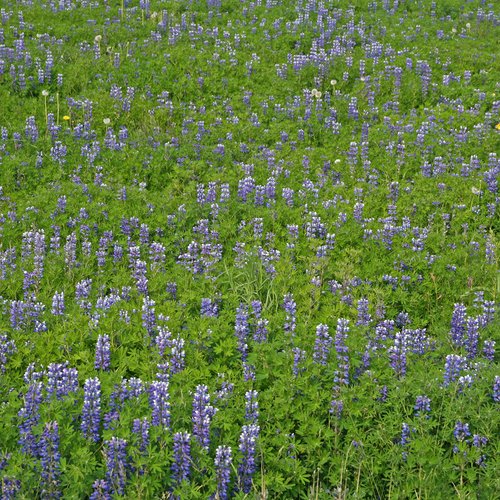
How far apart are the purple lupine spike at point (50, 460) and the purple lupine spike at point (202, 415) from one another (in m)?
0.73

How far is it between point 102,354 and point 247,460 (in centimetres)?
127

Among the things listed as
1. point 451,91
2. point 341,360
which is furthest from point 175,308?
point 451,91

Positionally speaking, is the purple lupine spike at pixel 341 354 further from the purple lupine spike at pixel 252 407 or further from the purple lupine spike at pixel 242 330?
the purple lupine spike at pixel 242 330

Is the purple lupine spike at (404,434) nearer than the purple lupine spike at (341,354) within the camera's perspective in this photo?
Yes

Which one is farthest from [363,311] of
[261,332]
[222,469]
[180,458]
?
[180,458]

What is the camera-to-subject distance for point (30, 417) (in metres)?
4.12

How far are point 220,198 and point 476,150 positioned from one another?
2984 millimetres

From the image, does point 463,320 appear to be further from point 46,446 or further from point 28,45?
point 28,45

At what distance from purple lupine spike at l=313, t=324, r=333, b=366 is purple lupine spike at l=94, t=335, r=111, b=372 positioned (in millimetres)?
1325

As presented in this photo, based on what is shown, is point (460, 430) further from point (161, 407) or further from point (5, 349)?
point (5, 349)

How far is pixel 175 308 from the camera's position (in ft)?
17.6

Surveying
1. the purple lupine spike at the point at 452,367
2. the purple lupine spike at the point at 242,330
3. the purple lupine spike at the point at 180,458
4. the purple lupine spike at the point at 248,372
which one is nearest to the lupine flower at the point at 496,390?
the purple lupine spike at the point at 452,367

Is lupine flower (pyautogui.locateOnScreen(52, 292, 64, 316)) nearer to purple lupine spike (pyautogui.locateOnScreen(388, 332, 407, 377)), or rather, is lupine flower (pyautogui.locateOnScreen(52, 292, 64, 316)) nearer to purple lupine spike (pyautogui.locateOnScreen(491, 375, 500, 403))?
purple lupine spike (pyautogui.locateOnScreen(388, 332, 407, 377))

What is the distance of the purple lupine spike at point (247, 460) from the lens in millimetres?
4020
